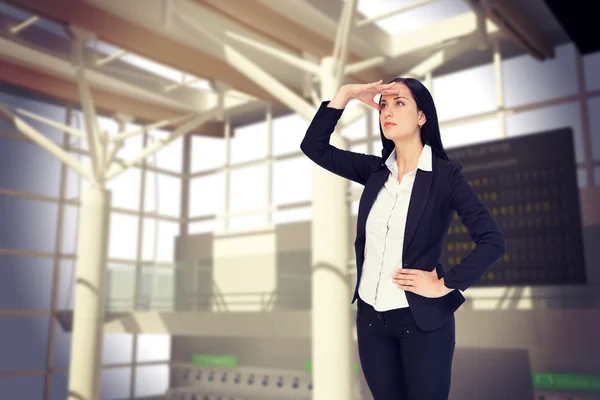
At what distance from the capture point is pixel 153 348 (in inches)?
814

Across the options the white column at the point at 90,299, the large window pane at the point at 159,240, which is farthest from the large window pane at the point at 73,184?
the white column at the point at 90,299

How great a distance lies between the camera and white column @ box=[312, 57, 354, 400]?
8984mm

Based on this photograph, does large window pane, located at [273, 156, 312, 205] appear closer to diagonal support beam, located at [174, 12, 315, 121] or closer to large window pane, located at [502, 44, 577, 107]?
large window pane, located at [502, 44, 577, 107]

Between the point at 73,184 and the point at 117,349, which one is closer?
the point at 73,184

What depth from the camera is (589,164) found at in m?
12.7

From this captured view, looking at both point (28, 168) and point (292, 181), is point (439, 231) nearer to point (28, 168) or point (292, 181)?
point (292, 181)

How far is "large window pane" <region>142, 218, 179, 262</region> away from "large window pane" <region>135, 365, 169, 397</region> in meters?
4.10

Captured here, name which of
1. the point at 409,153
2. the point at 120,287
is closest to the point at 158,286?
the point at 120,287

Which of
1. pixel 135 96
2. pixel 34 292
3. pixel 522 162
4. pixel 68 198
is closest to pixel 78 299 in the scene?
pixel 34 292

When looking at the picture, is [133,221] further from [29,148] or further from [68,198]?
[29,148]

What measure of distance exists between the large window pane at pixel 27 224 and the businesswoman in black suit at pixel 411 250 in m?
17.9

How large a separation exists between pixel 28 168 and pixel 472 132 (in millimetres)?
14046

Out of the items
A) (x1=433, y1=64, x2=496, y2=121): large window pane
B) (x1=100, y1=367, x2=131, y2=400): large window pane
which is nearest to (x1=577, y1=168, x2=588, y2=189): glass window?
(x1=433, y1=64, x2=496, y2=121): large window pane

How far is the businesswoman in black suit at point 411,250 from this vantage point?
5.63ft
